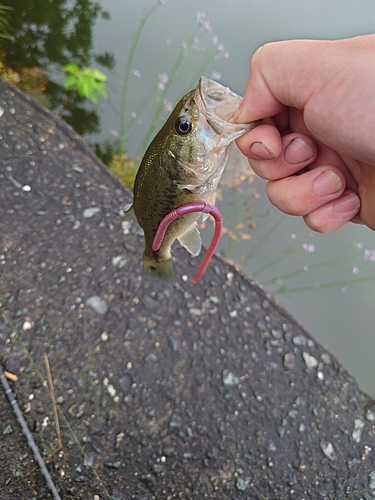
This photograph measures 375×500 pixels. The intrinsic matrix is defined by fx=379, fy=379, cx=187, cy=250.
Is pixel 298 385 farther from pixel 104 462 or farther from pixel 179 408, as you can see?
pixel 104 462

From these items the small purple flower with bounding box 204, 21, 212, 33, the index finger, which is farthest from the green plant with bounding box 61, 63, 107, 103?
the index finger

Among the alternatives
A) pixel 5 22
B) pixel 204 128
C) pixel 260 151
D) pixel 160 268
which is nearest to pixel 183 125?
pixel 204 128

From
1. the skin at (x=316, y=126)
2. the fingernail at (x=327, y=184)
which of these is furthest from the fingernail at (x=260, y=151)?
the fingernail at (x=327, y=184)

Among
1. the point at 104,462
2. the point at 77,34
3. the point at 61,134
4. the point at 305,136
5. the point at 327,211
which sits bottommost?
the point at 104,462

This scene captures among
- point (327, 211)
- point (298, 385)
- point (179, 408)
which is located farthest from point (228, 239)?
point (327, 211)

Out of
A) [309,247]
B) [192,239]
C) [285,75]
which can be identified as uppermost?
[285,75]

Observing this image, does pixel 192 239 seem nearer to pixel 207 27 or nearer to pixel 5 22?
pixel 207 27
